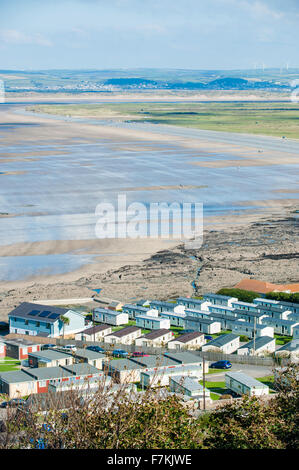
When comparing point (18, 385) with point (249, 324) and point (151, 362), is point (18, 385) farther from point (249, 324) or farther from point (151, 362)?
point (249, 324)

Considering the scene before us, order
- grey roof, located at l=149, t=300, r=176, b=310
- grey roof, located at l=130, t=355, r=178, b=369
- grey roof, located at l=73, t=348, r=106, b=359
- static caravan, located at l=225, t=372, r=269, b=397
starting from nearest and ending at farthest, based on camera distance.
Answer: static caravan, located at l=225, t=372, r=269, b=397 < grey roof, located at l=130, t=355, r=178, b=369 < grey roof, located at l=73, t=348, r=106, b=359 < grey roof, located at l=149, t=300, r=176, b=310

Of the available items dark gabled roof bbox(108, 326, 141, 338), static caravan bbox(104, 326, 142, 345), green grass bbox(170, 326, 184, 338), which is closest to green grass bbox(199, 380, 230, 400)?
static caravan bbox(104, 326, 142, 345)

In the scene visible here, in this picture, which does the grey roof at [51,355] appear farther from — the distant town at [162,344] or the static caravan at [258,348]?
the static caravan at [258,348]

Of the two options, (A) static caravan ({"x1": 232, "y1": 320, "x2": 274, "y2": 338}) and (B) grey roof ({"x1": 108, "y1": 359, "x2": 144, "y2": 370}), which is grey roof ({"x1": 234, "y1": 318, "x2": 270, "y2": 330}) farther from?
(B) grey roof ({"x1": 108, "y1": 359, "x2": 144, "y2": 370})

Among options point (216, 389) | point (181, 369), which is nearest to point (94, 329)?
point (181, 369)

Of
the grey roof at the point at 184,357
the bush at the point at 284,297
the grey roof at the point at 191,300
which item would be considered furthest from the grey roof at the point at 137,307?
the bush at the point at 284,297

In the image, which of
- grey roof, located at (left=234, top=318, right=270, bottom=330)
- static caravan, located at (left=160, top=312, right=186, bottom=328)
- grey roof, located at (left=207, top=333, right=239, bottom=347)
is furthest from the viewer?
static caravan, located at (left=160, top=312, right=186, bottom=328)
